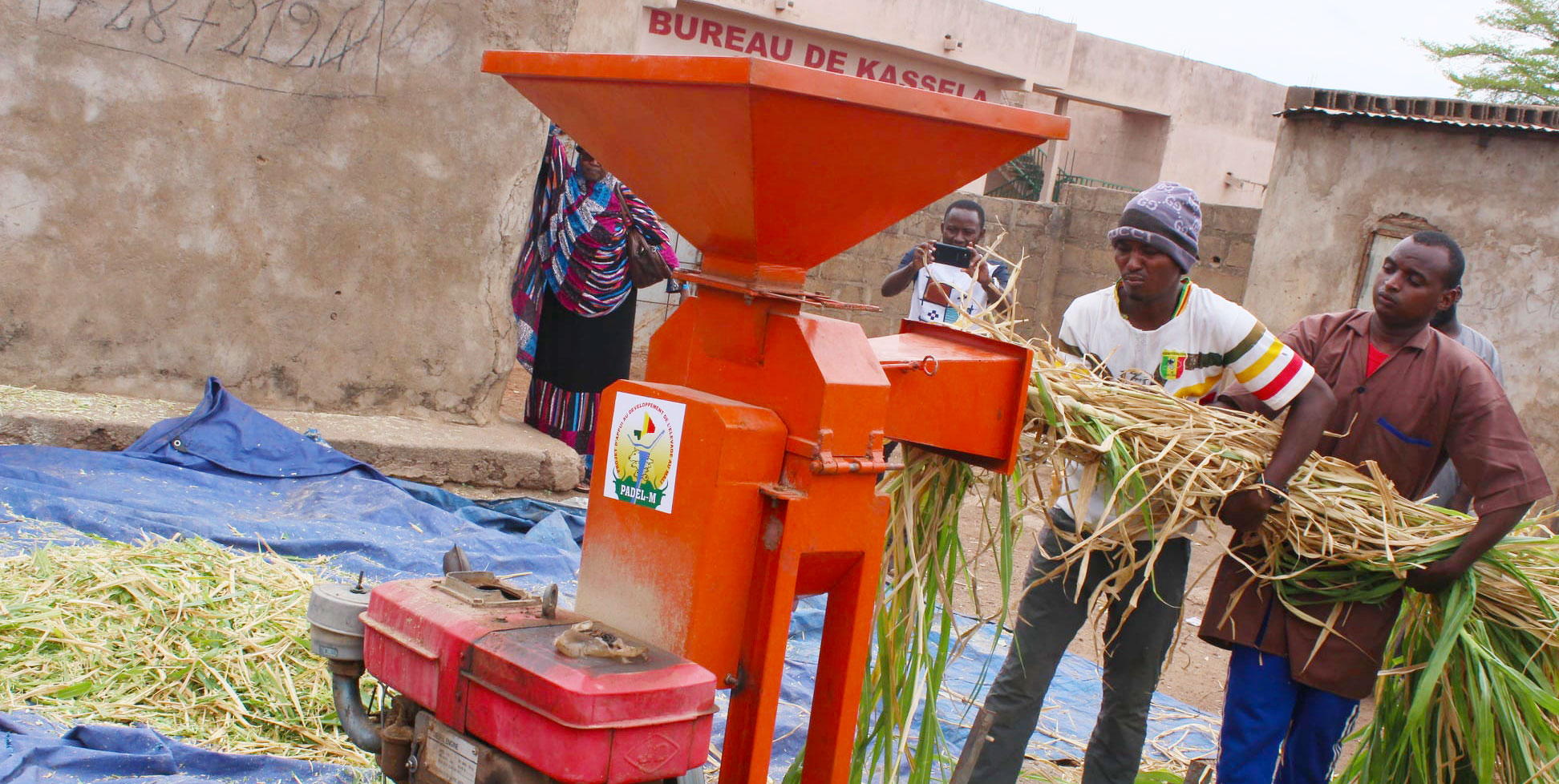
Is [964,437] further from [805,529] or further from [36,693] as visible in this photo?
[36,693]

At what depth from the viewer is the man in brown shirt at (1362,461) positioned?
3.19 metres

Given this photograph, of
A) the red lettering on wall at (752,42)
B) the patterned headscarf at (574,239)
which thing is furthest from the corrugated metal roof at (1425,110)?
the red lettering on wall at (752,42)

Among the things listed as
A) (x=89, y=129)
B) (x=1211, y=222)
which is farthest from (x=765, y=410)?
(x=1211, y=222)

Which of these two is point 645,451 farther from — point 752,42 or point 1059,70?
point 1059,70

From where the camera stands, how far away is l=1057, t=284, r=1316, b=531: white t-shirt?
2996 mm

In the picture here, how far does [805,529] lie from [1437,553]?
2.06 metres

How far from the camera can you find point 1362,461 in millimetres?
3326

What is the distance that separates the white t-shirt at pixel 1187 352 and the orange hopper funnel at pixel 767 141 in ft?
4.08

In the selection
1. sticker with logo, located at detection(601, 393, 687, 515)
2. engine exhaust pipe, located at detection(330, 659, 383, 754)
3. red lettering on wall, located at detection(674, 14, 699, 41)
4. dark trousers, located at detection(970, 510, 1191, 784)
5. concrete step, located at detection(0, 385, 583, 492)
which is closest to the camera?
sticker with logo, located at detection(601, 393, 687, 515)

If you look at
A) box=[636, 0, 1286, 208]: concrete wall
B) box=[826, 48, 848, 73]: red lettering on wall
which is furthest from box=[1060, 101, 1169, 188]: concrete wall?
box=[826, 48, 848, 73]: red lettering on wall

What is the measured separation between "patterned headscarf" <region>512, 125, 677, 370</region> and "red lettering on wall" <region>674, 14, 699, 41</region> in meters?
10.6

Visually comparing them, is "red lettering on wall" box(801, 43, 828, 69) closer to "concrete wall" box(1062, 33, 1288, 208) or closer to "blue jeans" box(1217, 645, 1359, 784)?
"concrete wall" box(1062, 33, 1288, 208)

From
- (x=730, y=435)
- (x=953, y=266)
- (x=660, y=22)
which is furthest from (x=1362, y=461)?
(x=660, y=22)

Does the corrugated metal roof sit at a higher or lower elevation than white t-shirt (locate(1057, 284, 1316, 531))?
higher
